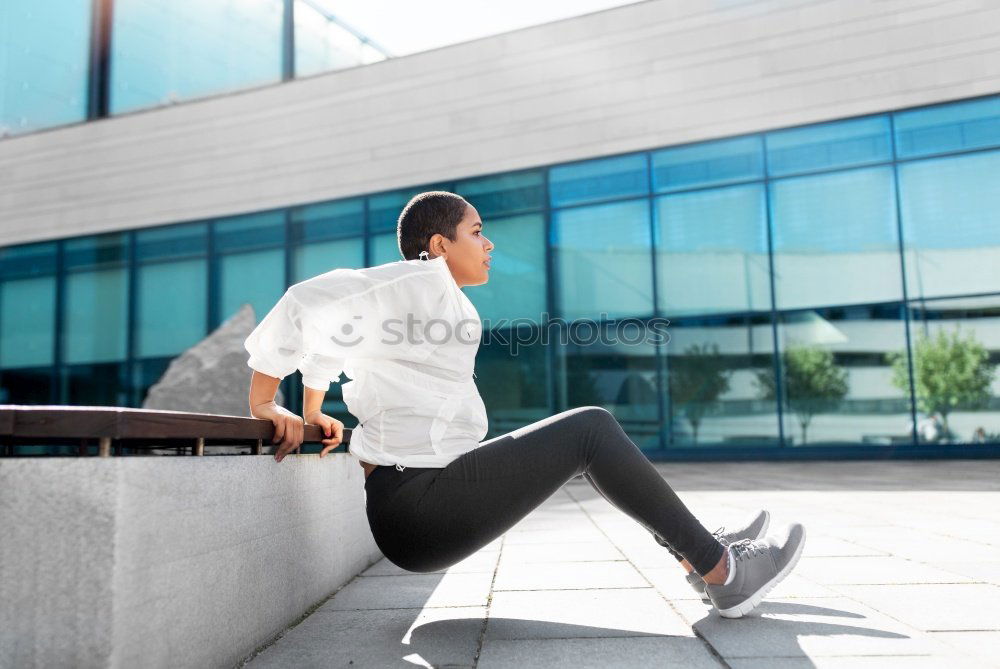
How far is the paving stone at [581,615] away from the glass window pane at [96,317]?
12113mm

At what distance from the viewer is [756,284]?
9.84m

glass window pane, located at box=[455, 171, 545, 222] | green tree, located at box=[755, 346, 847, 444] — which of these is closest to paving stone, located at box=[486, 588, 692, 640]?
green tree, located at box=[755, 346, 847, 444]

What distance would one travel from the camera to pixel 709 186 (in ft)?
33.0

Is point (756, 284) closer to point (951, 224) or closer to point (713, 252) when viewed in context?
point (713, 252)

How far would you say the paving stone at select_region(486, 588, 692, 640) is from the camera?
2.19 meters

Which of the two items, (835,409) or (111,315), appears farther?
(111,315)

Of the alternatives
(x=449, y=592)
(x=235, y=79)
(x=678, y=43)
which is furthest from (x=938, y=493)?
(x=235, y=79)

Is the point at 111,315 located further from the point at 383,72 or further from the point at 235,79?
the point at 383,72

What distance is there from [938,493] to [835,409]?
375 cm

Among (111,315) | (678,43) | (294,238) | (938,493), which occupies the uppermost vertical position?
(678,43)

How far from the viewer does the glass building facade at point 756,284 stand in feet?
30.0

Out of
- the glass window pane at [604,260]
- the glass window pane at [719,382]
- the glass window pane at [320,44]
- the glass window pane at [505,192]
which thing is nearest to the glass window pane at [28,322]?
the glass window pane at [320,44]

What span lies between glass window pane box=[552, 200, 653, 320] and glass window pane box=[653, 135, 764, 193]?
0.53 meters

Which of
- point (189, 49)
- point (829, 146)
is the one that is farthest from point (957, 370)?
point (189, 49)
